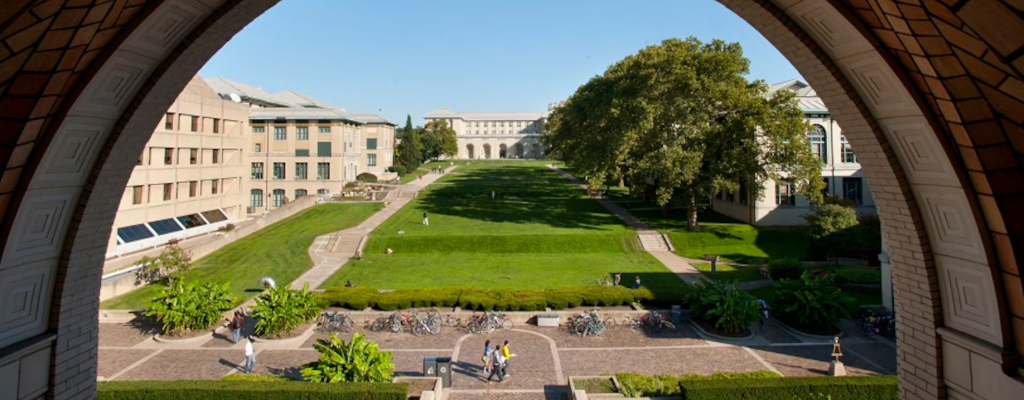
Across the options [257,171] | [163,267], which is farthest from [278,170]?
[163,267]

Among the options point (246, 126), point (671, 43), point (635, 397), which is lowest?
point (635, 397)

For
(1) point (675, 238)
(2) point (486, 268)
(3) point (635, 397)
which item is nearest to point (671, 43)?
(1) point (675, 238)

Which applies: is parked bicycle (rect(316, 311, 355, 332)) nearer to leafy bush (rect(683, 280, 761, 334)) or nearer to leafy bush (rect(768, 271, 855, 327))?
leafy bush (rect(683, 280, 761, 334))

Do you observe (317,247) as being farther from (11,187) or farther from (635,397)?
(11,187)

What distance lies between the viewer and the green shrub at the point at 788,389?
13.9 m

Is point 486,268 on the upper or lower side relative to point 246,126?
lower

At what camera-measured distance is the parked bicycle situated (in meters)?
21.5

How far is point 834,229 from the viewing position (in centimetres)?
3306

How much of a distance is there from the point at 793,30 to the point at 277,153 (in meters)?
59.7

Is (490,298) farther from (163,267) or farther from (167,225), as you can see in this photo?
(167,225)

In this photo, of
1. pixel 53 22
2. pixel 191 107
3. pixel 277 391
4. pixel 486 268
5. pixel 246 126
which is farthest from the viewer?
pixel 246 126

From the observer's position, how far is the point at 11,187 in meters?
6.06

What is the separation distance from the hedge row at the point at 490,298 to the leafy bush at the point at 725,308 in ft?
7.93

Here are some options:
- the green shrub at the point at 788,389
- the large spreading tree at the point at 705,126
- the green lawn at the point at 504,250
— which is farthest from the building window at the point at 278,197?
the green shrub at the point at 788,389
